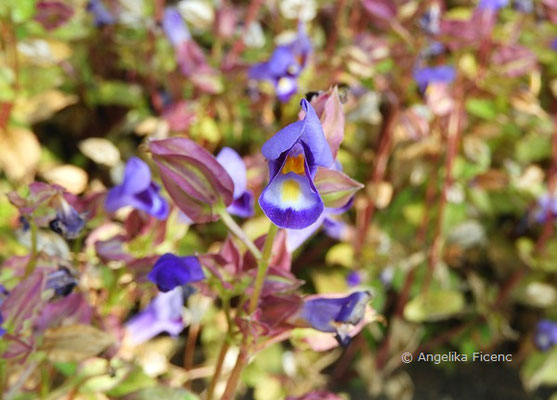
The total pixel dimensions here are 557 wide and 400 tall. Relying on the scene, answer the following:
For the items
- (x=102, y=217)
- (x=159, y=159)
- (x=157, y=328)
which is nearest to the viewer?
(x=159, y=159)

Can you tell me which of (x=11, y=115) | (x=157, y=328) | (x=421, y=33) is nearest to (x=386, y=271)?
(x=421, y=33)

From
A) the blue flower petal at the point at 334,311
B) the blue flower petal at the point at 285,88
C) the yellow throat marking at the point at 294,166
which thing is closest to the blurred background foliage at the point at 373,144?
the blue flower petal at the point at 285,88

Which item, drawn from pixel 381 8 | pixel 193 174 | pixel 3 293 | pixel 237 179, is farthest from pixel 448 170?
pixel 3 293

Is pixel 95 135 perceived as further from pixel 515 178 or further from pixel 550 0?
pixel 550 0

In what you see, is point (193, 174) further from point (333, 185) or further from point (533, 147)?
point (533, 147)

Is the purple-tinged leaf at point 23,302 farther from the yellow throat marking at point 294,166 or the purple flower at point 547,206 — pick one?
the purple flower at point 547,206

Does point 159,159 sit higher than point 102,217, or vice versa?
point 159,159

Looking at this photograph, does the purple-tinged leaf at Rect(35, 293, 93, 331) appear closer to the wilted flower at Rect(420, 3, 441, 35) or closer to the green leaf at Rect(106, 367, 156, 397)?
the green leaf at Rect(106, 367, 156, 397)
